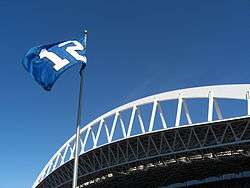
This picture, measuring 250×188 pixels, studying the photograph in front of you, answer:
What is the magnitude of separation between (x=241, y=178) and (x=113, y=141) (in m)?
20.7

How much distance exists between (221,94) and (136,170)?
1769cm

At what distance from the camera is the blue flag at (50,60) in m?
18.4

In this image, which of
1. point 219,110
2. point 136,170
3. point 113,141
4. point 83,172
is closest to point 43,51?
point 219,110

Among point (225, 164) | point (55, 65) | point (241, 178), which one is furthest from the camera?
point (241, 178)

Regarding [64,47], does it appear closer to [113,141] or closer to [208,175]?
[113,141]

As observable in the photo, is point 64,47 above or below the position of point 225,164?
below

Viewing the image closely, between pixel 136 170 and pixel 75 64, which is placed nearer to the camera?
pixel 75 64

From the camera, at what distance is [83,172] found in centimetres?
6444

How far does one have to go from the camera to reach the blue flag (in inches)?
723

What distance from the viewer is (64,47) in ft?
63.1

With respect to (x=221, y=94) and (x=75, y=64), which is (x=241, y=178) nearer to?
(x=221, y=94)

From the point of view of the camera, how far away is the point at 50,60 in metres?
18.6

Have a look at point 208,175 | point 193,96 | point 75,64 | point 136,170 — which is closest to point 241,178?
point 208,175

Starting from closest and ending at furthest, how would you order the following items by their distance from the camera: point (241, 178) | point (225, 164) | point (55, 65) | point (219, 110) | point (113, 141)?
point (55, 65) → point (219, 110) → point (113, 141) → point (225, 164) → point (241, 178)
